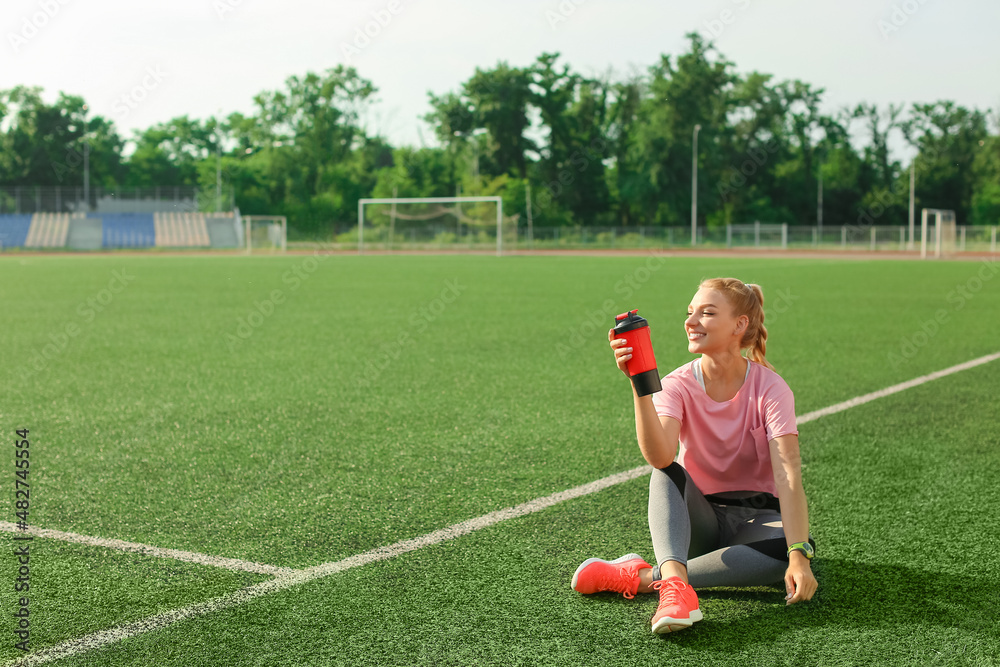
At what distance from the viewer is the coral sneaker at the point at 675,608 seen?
9.13 ft

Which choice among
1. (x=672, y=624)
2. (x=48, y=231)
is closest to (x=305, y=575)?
(x=672, y=624)

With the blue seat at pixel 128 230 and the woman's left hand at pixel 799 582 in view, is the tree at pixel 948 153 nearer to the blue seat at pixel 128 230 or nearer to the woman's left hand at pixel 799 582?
the blue seat at pixel 128 230

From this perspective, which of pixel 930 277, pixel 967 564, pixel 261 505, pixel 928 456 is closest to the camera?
pixel 967 564

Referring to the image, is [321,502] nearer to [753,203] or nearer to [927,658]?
[927,658]

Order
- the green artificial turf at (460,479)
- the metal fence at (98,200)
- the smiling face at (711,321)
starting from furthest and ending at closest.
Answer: the metal fence at (98,200) → the smiling face at (711,321) → the green artificial turf at (460,479)

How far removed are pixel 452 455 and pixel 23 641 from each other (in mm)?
2717

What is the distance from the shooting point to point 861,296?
17.4 m

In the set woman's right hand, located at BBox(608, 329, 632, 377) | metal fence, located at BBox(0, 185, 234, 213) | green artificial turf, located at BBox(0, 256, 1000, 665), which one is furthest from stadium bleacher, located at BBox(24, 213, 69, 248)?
woman's right hand, located at BBox(608, 329, 632, 377)

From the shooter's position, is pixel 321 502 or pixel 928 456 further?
pixel 928 456

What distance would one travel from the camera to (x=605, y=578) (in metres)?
3.13

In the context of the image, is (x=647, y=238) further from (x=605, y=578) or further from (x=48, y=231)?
(x=605, y=578)

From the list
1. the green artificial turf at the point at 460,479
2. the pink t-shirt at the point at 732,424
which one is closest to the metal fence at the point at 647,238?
the green artificial turf at the point at 460,479

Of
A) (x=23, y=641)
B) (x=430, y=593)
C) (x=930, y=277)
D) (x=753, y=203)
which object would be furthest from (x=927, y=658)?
(x=753, y=203)

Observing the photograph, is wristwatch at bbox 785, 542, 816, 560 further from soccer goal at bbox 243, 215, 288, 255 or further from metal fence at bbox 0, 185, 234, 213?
metal fence at bbox 0, 185, 234, 213
